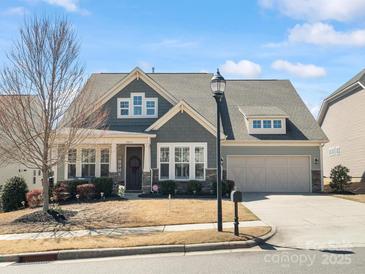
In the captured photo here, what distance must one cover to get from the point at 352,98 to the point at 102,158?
18.4 meters

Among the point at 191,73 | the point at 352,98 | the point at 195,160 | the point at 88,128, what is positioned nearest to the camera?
the point at 88,128

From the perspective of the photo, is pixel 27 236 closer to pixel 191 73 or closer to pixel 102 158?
pixel 102 158

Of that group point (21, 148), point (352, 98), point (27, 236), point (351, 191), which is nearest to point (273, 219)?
point (27, 236)

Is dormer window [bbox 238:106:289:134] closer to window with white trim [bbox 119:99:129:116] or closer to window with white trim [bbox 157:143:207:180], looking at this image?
window with white trim [bbox 157:143:207:180]

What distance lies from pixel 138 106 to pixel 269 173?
9.14m

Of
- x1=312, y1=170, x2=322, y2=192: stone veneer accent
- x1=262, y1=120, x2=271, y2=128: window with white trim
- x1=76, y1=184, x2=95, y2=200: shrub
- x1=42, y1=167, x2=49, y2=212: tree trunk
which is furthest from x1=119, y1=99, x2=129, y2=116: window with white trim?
x1=312, y1=170, x2=322, y2=192: stone veneer accent

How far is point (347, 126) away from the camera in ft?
97.9

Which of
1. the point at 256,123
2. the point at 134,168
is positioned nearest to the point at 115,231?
the point at 134,168

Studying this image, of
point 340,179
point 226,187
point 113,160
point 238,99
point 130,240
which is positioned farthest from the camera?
point 238,99

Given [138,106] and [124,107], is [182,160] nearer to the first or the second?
[138,106]

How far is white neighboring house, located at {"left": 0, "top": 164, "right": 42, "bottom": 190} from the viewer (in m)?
30.7

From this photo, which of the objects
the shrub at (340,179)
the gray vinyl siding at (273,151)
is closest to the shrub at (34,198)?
the gray vinyl siding at (273,151)

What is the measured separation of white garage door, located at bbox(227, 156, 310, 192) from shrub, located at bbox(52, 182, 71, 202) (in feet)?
32.2

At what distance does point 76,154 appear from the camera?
2128 centimetres
